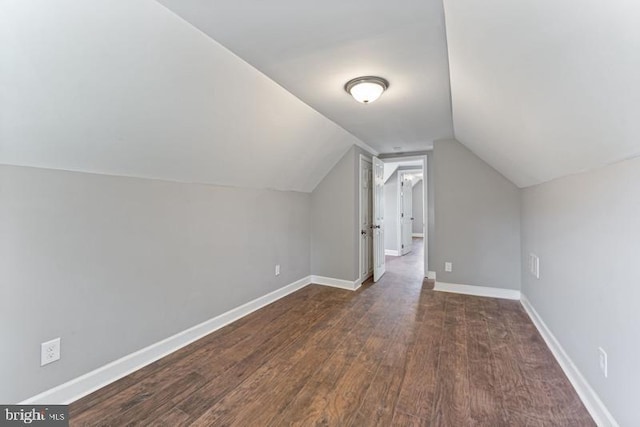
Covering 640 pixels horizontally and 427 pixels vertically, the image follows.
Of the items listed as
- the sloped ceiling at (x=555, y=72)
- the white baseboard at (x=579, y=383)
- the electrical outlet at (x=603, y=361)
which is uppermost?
the sloped ceiling at (x=555, y=72)

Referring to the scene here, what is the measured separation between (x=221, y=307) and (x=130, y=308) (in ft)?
3.07

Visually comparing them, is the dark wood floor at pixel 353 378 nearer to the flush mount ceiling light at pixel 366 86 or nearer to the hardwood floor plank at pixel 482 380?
the hardwood floor plank at pixel 482 380

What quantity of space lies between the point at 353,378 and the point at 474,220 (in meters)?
2.92

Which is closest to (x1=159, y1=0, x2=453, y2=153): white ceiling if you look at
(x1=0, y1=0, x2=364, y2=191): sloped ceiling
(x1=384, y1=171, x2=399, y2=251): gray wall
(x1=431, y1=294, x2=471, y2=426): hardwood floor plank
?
(x1=0, y1=0, x2=364, y2=191): sloped ceiling

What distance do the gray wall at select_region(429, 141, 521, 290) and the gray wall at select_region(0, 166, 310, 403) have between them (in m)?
2.91

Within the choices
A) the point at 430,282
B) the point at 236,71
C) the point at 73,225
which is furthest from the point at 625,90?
the point at 430,282

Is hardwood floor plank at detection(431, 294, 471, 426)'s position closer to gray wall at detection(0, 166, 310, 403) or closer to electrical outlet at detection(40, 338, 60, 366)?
gray wall at detection(0, 166, 310, 403)

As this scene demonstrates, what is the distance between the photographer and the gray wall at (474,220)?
12.3ft

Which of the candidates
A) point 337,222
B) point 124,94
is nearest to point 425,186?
point 337,222

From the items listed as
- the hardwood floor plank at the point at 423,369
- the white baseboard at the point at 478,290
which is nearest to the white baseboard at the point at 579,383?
the hardwood floor plank at the point at 423,369

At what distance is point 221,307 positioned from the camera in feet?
9.68

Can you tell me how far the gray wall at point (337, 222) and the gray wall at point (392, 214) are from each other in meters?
3.38

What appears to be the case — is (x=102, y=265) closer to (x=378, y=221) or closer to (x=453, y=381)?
(x=453, y=381)

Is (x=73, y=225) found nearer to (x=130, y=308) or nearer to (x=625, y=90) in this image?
(x=130, y=308)
